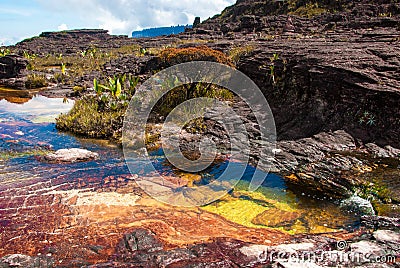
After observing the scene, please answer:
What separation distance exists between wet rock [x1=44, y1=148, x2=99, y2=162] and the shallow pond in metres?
0.24

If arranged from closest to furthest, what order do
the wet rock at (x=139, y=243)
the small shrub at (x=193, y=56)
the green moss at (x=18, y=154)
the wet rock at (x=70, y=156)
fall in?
the wet rock at (x=139, y=243) < the wet rock at (x=70, y=156) < the green moss at (x=18, y=154) < the small shrub at (x=193, y=56)

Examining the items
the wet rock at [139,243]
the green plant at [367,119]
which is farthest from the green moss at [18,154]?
the green plant at [367,119]

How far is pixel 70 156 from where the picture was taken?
360 inches

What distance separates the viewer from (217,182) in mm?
7867

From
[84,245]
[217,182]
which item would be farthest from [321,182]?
[84,245]

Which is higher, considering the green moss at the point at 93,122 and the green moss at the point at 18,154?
the green moss at the point at 93,122

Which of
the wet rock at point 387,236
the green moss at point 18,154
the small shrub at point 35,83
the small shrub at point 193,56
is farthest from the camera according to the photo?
the small shrub at point 35,83

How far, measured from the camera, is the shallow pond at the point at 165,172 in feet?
20.2

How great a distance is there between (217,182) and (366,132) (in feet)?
15.6

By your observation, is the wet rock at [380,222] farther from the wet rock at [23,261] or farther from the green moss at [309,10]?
the green moss at [309,10]

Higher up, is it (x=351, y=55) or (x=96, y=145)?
(x=351, y=55)

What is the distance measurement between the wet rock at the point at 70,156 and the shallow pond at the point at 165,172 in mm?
244

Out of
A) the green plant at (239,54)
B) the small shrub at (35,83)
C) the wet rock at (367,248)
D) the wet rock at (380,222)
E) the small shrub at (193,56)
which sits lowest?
the wet rock at (380,222)

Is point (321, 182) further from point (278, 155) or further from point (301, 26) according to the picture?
point (301, 26)
